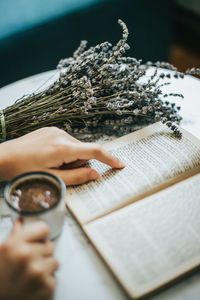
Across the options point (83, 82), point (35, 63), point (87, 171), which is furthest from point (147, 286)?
point (35, 63)

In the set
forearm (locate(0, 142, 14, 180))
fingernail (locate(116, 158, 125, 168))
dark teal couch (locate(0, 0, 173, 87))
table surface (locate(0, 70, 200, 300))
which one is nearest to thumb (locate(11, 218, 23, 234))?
table surface (locate(0, 70, 200, 300))

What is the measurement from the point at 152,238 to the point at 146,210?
0.08m

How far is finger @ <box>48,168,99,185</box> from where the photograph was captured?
87cm

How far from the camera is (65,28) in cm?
194

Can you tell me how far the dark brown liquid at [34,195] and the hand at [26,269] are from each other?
89mm

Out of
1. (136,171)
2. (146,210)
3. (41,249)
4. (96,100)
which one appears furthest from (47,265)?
(96,100)

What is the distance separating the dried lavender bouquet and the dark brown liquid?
1.06 feet

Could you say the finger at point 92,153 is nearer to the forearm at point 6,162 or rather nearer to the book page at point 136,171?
the book page at point 136,171

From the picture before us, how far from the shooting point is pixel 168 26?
2.30 metres

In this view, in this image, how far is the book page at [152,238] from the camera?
680 mm

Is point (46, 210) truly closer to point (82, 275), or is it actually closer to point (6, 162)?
point (82, 275)

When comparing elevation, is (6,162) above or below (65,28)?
below

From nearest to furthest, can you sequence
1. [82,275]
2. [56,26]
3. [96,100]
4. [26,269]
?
[26,269], [82,275], [96,100], [56,26]

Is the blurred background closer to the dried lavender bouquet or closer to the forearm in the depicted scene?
the dried lavender bouquet
